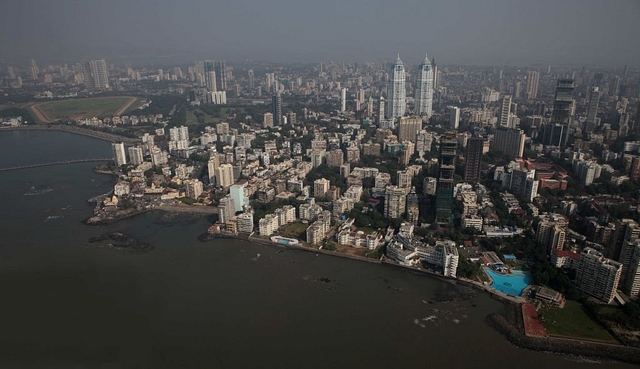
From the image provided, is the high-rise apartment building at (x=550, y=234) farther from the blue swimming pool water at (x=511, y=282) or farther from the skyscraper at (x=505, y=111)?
the skyscraper at (x=505, y=111)

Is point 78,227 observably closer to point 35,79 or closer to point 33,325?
point 33,325

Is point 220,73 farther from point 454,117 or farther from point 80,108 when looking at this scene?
point 454,117

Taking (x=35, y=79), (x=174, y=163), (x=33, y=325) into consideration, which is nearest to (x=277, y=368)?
(x=33, y=325)

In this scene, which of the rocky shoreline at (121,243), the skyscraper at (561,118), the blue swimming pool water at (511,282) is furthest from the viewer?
the skyscraper at (561,118)

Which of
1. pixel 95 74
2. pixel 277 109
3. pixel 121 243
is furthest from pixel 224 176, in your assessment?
pixel 95 74

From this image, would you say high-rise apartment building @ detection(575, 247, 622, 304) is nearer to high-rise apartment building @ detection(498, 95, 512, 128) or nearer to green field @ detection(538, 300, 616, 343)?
green field @ detection(538, 300, 616, 343)

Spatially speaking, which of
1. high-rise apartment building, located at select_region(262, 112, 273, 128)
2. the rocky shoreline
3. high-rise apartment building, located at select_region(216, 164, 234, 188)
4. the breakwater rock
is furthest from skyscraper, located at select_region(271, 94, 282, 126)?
the breakwater rock

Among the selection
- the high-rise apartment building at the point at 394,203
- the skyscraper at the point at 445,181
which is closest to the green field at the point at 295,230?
the high-rise apartment building at the point at 394,203
